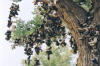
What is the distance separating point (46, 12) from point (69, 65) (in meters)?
18.4

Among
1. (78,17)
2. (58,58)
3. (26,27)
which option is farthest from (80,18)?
(58,58)

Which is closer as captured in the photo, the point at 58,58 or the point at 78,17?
the point at 78,17

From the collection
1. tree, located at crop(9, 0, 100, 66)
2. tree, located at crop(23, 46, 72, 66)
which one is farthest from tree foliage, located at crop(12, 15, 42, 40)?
tree, located at crop(23, 46, 72, 66)

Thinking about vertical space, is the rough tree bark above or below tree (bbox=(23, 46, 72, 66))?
above

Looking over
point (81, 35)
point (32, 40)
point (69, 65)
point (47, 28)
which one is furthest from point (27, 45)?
point (69, 65)

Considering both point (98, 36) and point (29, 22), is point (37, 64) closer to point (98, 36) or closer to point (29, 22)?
point (29, 22)

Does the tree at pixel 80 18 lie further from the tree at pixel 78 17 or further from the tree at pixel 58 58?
the tree at pixel 58 58

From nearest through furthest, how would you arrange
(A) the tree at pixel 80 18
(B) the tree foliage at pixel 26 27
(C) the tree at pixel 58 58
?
(A) the tree at pixel 80 18, (B) the tree foliage at pixel 26 27, (C) the tree at pixel 58 58

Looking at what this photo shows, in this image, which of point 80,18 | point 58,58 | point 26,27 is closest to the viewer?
point 80,18

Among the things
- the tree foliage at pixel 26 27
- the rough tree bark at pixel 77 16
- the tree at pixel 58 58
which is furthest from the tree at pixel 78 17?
the tree at pixel 58 58

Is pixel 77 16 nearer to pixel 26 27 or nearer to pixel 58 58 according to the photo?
pixel 26 27

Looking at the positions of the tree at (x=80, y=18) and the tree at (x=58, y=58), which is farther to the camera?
the tree at (x=58, y=58)

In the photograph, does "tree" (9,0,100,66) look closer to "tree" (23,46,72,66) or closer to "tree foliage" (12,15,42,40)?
"tree foliage" (12,15,42,40)

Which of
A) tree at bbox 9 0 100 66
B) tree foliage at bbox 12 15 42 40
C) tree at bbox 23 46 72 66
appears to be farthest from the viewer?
tree at bbox 23 46 72 66
